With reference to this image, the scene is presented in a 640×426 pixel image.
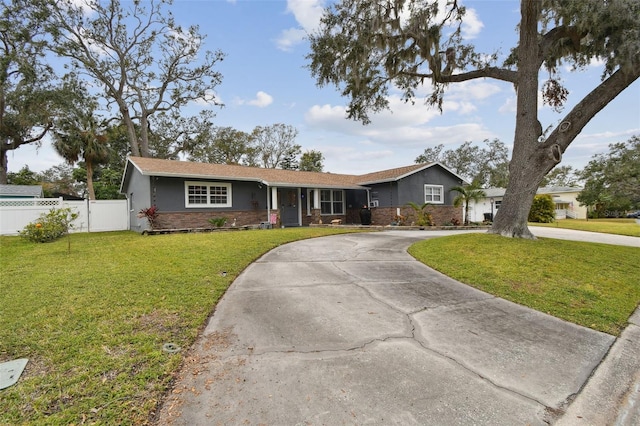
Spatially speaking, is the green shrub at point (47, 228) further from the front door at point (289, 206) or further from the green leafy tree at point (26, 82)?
the green leafy tree at point (26, 82)

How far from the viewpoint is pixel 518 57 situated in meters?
10.1

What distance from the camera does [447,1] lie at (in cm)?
1077

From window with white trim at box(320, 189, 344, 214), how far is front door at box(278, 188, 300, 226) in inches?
66.2

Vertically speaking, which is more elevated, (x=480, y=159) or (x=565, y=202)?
(x=480, y=159)

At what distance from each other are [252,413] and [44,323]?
10.0 ft

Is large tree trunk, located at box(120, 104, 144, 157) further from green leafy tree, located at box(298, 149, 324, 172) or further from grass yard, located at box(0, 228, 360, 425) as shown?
grass yard, located at box(0, 228, 360, 425)

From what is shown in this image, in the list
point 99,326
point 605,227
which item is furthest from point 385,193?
point 99,326

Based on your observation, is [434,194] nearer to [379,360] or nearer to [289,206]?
[289,206]

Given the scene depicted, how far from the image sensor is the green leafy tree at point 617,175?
786 inches

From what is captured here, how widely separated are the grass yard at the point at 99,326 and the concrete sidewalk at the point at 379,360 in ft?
1.09

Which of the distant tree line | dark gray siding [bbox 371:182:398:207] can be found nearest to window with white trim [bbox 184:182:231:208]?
dark gray siding [bbox 371:182:398:207]

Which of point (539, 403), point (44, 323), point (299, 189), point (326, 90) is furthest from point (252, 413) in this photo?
point (299, 189)

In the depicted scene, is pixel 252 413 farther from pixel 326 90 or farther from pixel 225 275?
pixel 326 90

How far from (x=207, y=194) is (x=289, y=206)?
185 inches
